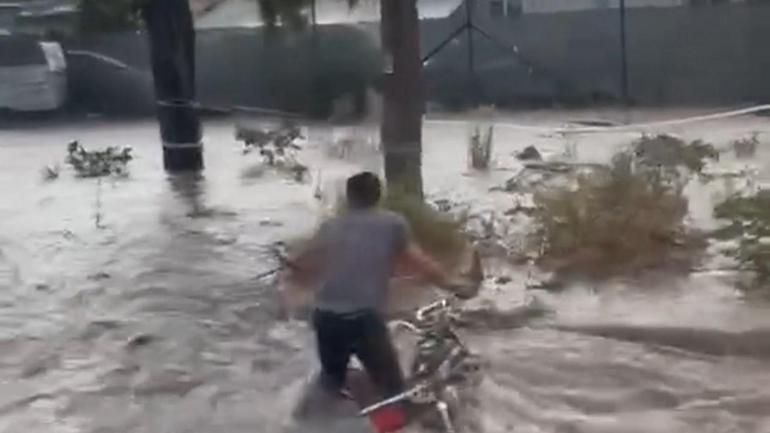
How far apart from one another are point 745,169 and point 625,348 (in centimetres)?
881

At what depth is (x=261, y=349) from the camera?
33.5 ft

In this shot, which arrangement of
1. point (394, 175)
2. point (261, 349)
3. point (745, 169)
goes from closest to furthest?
1. point (261, 349)
2. point (394, 175)
3. point (745, 169)

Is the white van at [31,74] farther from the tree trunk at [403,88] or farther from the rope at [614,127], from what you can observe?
the tree trunk at [403,88]

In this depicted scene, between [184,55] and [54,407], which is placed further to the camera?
[184,55]

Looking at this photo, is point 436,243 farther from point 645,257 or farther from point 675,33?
point 675,33

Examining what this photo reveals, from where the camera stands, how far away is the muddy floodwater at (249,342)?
27.8 feet

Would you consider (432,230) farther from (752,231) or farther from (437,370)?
(437,370)

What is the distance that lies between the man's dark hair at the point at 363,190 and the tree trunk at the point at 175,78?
14052 mm

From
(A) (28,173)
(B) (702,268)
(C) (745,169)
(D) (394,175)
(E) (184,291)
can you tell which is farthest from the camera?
(A) (28,173)

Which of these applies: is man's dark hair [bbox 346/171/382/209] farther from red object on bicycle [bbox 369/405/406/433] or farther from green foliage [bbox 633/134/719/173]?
green foliage [bbox 633/134/719/173]

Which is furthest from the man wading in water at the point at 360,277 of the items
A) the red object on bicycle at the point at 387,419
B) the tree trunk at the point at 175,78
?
the tree trunk at the point at 175,78

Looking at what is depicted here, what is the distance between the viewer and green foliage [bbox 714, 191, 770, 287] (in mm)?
10297

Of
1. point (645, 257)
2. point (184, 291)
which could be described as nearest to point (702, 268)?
point (645, 257)

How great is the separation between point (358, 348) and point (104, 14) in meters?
14.2
